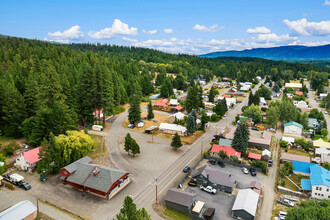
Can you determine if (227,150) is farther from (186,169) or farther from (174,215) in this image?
(174,215)

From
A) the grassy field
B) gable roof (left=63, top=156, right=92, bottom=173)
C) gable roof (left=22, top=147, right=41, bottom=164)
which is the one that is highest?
gable roof (left=22, top=147, right=41, bottom=164)

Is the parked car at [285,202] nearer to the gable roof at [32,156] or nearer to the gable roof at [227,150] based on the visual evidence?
the gable roof at [227,150]

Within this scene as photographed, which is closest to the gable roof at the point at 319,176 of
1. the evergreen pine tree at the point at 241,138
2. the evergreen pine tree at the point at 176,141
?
the evergreen pine tree at the point at 241,138

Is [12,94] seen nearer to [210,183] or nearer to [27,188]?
[27,188]

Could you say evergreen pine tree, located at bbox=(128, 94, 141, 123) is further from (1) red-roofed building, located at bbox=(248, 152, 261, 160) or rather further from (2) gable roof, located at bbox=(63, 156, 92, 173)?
(1) red-roofed building, located at bbox=(248, 152, 261, 160)

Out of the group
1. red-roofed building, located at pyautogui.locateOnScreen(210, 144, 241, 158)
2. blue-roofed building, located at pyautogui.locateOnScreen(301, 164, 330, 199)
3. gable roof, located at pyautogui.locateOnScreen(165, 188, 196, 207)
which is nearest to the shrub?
red-roofed building, located at pyautogui.locateOnScreen(210, 144, 241, 158)

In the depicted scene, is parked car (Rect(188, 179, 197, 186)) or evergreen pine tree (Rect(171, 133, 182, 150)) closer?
parked car (Rect(188, 179, 197, 186))

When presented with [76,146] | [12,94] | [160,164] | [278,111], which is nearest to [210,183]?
[160,164]
